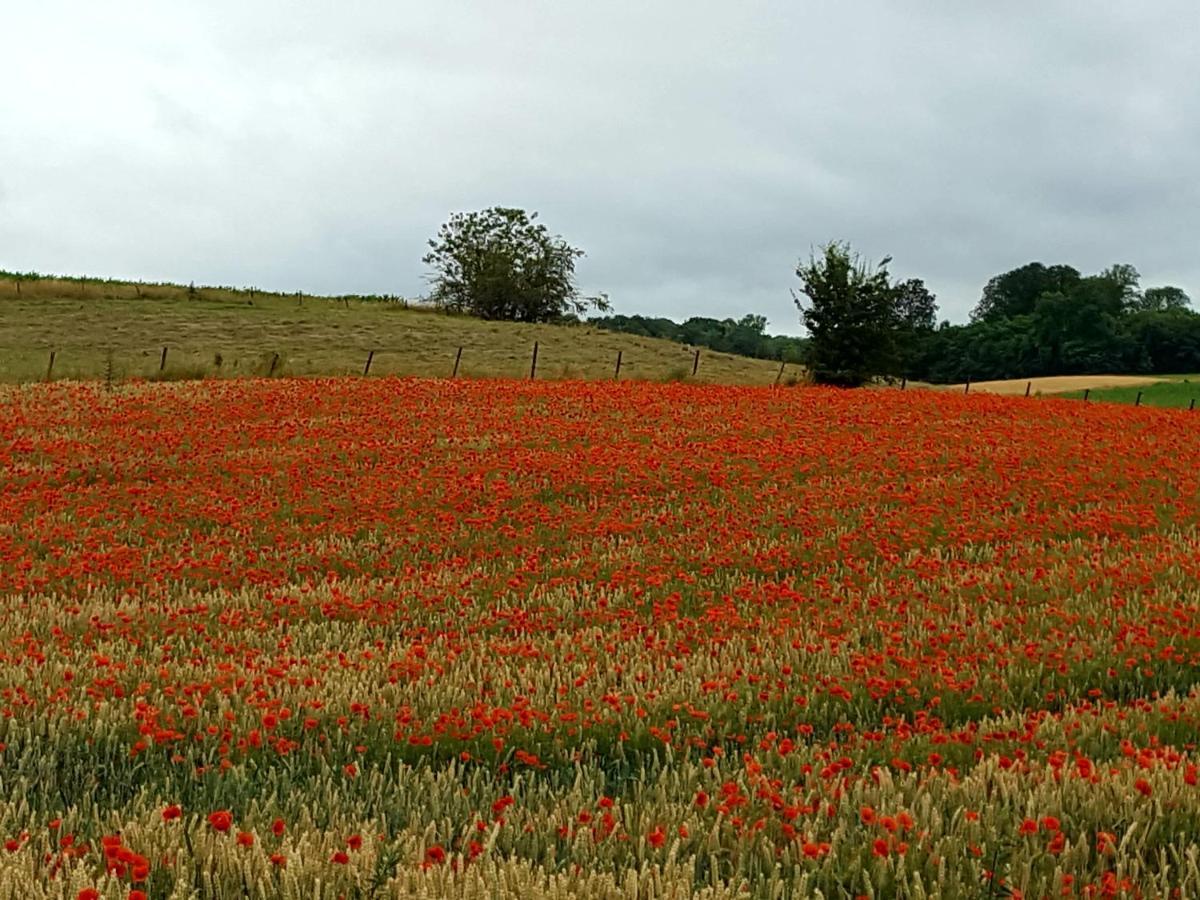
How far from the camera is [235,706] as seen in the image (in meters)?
6.39

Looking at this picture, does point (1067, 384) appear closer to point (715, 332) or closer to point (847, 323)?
point (847, 323)

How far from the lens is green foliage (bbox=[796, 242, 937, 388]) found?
3794 cm

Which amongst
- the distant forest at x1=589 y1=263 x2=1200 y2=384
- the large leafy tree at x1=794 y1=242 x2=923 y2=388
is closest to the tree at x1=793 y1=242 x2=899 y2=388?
the large leafy tree at x1=794 y1=242 x2=923 y2=388

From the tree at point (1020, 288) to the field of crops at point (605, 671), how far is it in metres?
120

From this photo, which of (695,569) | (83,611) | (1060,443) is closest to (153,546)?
(83,611)

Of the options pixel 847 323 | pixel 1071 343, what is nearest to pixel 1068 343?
pixel 1071 343

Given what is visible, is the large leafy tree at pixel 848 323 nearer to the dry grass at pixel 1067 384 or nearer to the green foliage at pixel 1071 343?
the dry grass at pixel 1067 384

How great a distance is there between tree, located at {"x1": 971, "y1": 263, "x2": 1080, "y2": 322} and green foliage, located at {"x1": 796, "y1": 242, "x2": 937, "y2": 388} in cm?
9434

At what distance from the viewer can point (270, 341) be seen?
54625 millimetres

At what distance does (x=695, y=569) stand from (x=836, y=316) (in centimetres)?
2871

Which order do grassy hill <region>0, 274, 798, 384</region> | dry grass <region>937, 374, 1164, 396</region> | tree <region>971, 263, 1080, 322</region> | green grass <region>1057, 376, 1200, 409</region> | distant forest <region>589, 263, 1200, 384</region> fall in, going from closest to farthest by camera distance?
grassy hill <region>0, 274, 798, 384</region> → green grass <region>1057, 376, 1200, 409</region> → dry grass <region>937, 374, 1164, 396</region> → distant forest <region>589, 263, 1200, 384</region> → tree <region>971, 263, 1080, 322</region>

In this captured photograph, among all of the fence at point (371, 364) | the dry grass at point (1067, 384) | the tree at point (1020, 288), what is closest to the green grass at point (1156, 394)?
the dry grass at point (1067, 384)

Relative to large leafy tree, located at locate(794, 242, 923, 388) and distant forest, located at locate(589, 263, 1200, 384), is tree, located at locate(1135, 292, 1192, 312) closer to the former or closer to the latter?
distant forest, located at locate(589, 263, 1200, 384)

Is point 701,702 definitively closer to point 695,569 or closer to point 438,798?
point 438,798
